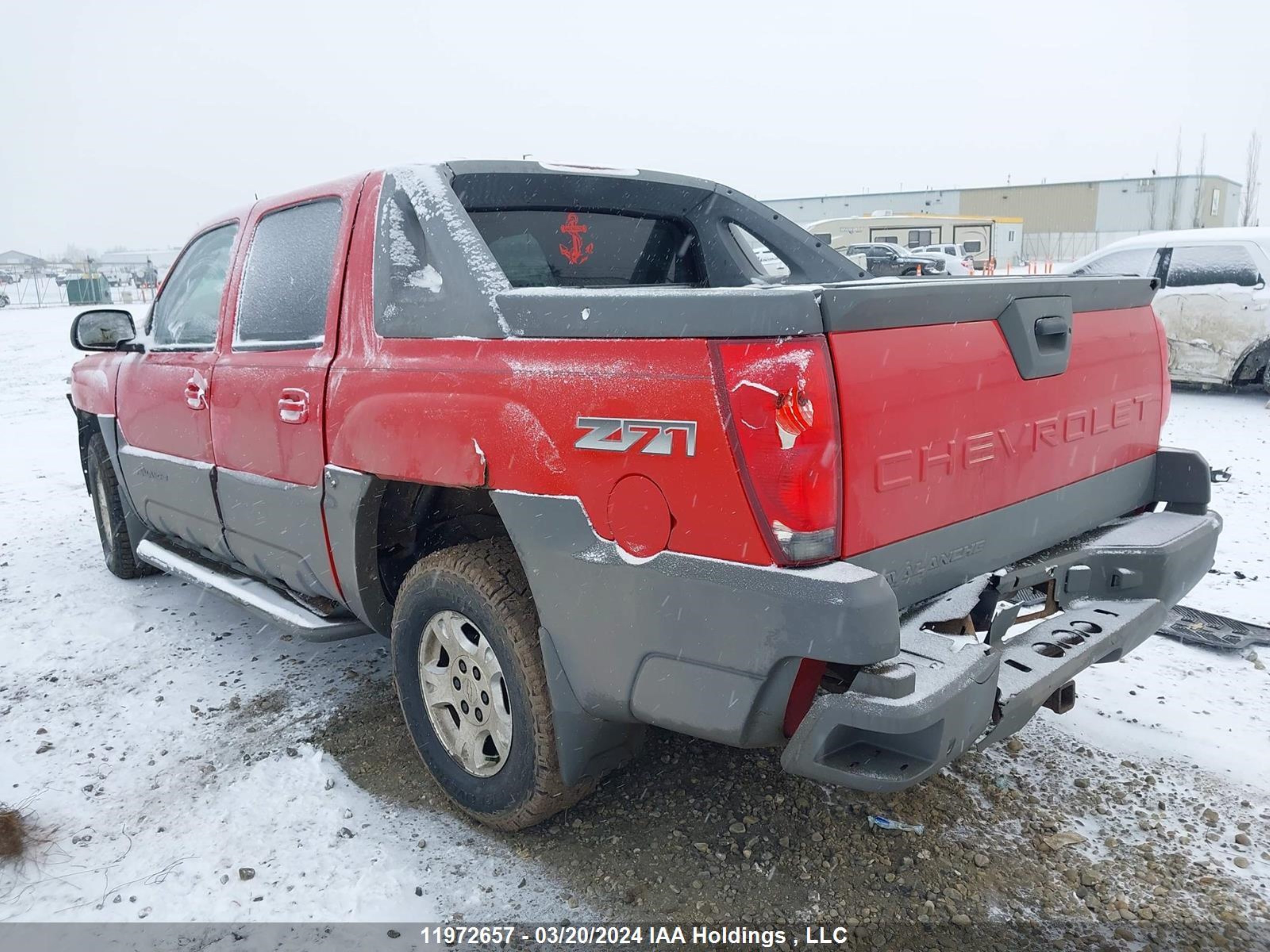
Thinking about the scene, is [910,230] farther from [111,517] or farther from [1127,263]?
[111,517]

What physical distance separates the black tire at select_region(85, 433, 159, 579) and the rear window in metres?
2.96

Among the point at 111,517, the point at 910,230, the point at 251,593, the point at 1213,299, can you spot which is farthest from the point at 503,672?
the point at 910,230

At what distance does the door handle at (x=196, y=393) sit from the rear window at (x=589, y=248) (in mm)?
1360

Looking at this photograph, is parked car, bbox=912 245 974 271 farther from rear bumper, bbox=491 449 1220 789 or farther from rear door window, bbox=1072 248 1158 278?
rear bumper, bbox=491 449 1220 789

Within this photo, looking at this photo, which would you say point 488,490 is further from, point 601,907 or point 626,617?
point 601,907

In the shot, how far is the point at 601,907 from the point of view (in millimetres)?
2443

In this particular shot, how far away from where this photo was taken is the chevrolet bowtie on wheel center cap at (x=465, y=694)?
2643 mm

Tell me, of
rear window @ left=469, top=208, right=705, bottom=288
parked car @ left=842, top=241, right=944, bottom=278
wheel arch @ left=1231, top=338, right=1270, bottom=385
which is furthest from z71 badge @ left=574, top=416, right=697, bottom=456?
parked car @ left=842, top=241, right=944, bottom=278

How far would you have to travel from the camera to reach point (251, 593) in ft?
12.2

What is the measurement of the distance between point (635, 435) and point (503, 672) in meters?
0.86

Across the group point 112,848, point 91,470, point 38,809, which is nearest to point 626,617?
point 112,848

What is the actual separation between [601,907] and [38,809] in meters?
1.94

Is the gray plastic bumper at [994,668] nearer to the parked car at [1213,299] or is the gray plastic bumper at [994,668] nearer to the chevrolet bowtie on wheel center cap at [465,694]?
the chevrolet bowtie on wheel center cap at [465,694]

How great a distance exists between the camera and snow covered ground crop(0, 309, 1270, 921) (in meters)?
2.54
